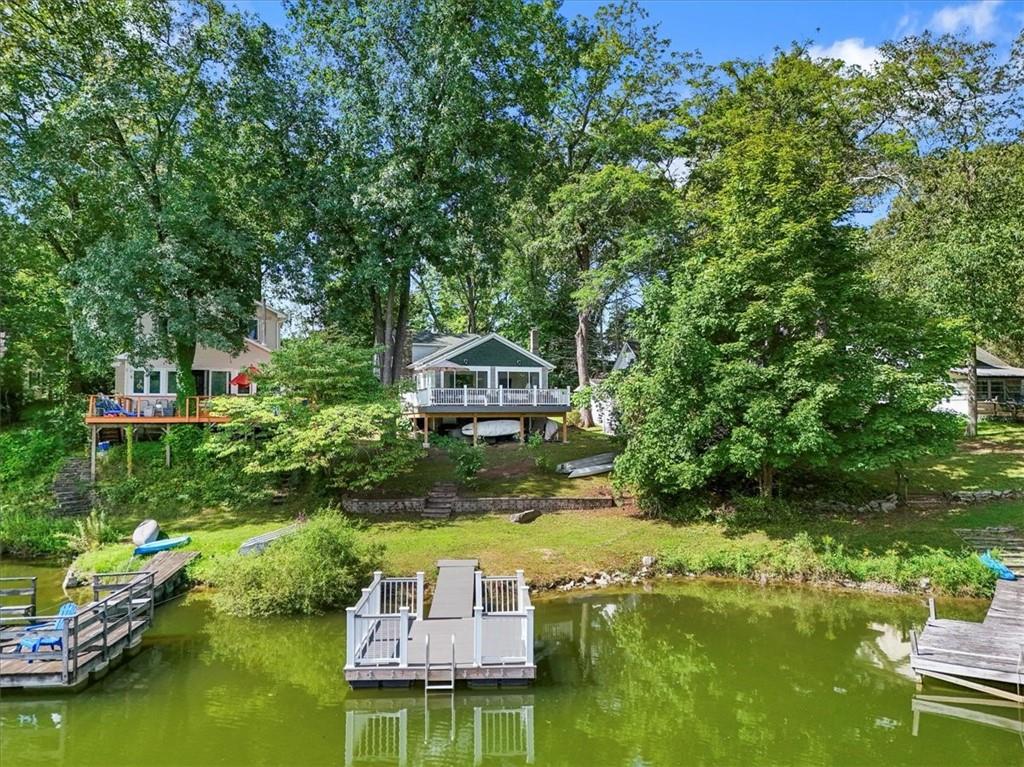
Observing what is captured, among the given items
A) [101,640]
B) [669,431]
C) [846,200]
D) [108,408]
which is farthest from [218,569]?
[846,200]

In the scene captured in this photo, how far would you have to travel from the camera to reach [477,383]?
29453 mm

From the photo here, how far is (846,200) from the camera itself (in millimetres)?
18656

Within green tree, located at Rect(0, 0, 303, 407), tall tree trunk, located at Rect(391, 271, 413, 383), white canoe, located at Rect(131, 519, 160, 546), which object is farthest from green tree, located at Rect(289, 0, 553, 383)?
white canoe, located at Rect(131, 519, 160, 546)

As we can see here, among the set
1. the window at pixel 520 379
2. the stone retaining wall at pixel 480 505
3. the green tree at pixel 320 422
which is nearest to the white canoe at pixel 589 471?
the stone retaining wall at pixel 480 505

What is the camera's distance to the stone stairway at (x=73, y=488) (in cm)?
2053

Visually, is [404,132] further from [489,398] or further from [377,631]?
[377,631]

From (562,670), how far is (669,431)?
9.19 m

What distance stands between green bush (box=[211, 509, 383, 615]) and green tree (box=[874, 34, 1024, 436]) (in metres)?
23.2

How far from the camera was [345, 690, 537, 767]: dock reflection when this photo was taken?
8484 mm

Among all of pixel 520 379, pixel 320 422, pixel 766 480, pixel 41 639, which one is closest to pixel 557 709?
pixel 41 639

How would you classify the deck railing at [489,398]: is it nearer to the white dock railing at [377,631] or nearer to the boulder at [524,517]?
the boulder at [524,517]

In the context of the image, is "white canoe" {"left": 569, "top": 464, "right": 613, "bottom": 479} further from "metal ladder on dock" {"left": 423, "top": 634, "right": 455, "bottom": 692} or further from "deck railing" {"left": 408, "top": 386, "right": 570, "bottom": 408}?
"metal ladder on dock" {"left": 423, "top": 634, "right": 455, "bottom": 692}

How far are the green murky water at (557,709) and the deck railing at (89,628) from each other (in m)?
0.52

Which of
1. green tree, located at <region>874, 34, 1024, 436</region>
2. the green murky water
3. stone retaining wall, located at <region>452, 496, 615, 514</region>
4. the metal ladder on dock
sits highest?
green tree, located at <region>874, 34, 1024, 436</region>
